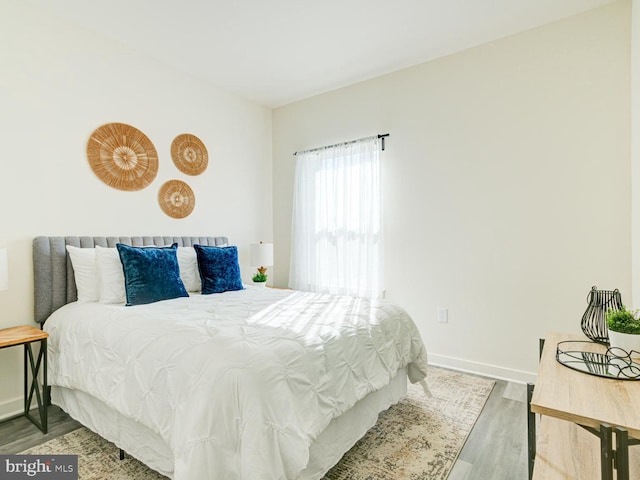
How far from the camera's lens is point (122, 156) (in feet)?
10.1

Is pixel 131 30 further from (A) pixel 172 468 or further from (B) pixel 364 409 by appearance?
(B) pixel 364 409

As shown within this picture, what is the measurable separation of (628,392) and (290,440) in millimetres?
1205

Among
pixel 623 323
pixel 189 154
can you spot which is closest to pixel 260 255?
pixel 189 154

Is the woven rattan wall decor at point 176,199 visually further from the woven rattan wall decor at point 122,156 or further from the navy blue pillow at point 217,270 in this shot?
the navy blue pillow at point 217,270

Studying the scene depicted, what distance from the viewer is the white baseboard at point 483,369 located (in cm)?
292

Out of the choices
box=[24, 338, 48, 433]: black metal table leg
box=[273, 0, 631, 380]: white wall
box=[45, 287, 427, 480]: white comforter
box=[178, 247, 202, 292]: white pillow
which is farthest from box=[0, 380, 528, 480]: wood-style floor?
box=[178, 247, 202, 292]: white pillow

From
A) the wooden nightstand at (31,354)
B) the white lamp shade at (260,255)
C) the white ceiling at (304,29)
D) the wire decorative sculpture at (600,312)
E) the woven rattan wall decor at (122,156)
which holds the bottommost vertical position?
the wooden nightstand at (31,354)

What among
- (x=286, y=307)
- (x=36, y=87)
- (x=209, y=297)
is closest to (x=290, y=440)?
(x=286, y=307)

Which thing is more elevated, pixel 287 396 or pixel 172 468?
pixel 287 396

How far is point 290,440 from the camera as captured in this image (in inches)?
52.8

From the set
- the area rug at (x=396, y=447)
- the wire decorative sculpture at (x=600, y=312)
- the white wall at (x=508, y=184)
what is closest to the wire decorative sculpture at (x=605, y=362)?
the wire decorative sculpture at (x=600, y=312)

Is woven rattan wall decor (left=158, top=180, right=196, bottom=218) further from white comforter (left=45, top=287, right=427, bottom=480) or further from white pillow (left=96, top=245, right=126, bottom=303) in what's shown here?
white comforter (left=45, top=287, right=427, bottom=480)

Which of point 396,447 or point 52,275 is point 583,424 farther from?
point 52,275

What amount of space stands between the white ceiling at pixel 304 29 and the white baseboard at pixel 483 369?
114 inches
